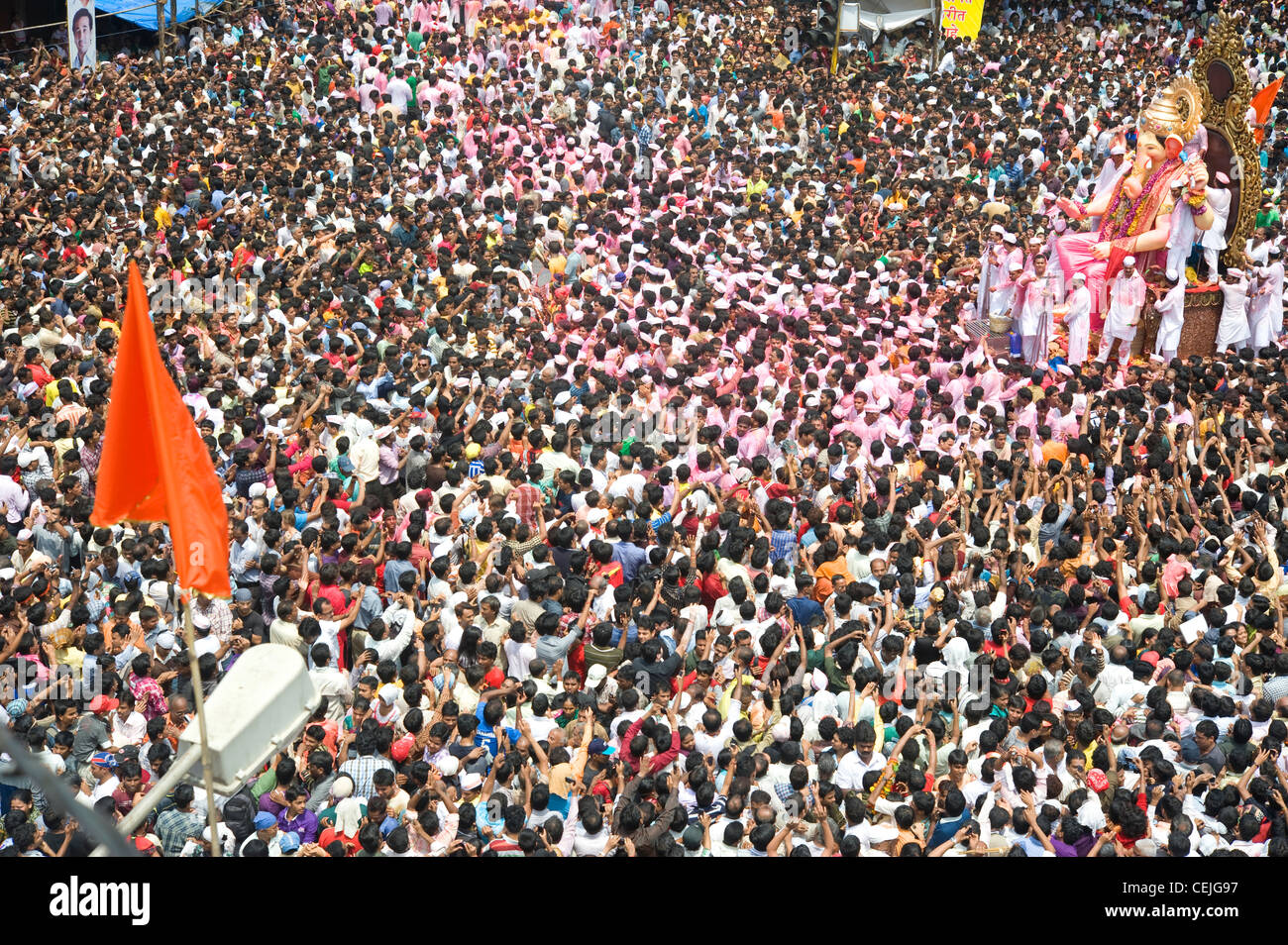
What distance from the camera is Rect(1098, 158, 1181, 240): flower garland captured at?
1536 centimetres

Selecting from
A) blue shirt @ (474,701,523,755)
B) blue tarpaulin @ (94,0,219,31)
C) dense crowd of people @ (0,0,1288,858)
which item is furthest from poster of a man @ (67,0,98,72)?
blue shirt @ (474,701,523,755)

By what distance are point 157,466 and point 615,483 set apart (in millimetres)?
5936

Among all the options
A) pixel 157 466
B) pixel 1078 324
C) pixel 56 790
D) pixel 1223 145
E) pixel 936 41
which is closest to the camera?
pixel 56 790

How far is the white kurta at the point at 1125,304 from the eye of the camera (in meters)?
15.0

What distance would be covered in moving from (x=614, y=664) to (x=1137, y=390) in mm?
6581

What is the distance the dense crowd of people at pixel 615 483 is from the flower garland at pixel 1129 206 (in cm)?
71

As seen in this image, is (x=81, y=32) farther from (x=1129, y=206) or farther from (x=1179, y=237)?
(x=1179, y=237)

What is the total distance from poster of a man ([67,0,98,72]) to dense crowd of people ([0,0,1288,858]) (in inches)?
Result: 13.9

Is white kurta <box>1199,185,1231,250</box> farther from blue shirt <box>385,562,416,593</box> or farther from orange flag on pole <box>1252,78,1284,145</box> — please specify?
blue shirt <box>385,562,416,593</box>

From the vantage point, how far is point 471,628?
8.99 metres

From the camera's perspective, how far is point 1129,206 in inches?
613

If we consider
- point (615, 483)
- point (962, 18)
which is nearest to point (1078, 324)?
point (615, 483)

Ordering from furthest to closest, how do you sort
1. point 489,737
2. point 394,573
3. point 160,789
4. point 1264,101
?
point 1264,101, point 394,573, point 489,737, point 160,789
